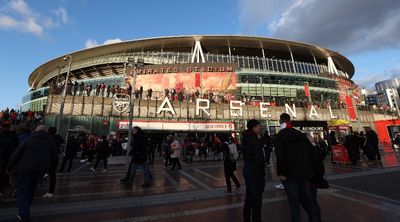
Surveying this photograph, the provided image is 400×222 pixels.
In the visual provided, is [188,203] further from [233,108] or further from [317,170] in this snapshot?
[233,108]

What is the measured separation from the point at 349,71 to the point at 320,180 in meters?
76.9

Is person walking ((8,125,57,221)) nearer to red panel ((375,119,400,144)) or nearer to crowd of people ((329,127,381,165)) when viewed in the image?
crowd of people ((329,127,381,165))

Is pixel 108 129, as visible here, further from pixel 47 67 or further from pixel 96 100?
pixel 47 67

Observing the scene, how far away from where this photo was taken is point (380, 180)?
28.3ft

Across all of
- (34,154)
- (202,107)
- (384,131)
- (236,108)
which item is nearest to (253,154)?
(34,154)

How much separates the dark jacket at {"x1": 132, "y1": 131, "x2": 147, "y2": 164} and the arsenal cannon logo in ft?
68.3

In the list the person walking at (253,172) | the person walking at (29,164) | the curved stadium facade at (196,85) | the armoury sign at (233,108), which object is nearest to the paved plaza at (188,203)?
the person walking at (29,164)

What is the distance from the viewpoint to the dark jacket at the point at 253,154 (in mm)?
4414

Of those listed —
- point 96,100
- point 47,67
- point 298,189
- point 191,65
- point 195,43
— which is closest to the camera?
point 298,189

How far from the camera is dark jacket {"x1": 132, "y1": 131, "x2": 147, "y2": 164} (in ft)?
28.3

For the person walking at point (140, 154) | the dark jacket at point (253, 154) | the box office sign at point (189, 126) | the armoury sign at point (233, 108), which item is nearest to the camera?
the dark jacket at point (253, 154)

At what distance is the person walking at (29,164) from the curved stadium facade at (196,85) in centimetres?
988

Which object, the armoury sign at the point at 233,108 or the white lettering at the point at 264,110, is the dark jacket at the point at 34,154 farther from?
the white lettering at the point at 264,110

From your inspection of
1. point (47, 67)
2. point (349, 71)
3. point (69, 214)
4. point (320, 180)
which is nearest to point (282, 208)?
point (320, 180)
